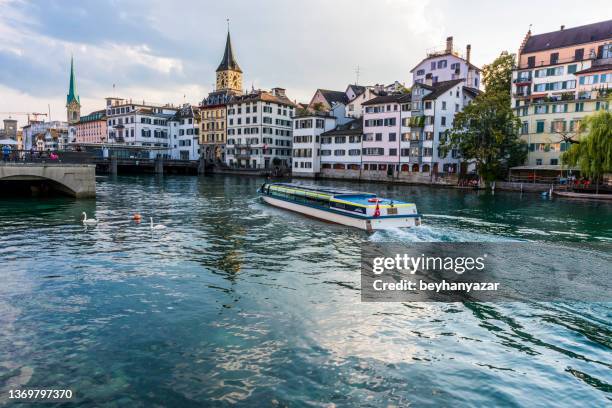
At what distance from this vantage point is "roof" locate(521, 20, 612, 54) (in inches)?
3103

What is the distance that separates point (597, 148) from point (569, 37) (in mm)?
40179

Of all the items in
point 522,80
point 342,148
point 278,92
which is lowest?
point 342,148

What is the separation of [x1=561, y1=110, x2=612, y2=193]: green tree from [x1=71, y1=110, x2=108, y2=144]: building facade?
13892 centimetres

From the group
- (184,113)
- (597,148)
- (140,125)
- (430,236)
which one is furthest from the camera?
(184,113)

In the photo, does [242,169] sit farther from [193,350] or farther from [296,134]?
[193,350]

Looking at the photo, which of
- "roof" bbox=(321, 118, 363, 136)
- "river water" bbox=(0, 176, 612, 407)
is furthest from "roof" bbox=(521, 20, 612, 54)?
"river water" bbox=(0, 176, 612, 407)

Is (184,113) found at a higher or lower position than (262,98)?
lower

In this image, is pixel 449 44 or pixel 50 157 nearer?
pixel 50 157

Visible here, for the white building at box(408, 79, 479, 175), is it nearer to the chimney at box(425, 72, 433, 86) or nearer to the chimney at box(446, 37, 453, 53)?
the chimney at box(425, 72, 433, 86)

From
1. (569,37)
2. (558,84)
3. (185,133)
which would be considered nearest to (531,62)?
(569,37)

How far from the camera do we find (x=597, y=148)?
180 feet

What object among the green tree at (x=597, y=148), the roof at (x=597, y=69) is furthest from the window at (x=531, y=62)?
the green tree at (x=597, y=148)

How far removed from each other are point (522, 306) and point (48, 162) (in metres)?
41.8

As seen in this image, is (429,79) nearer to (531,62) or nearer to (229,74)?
(531,62)
